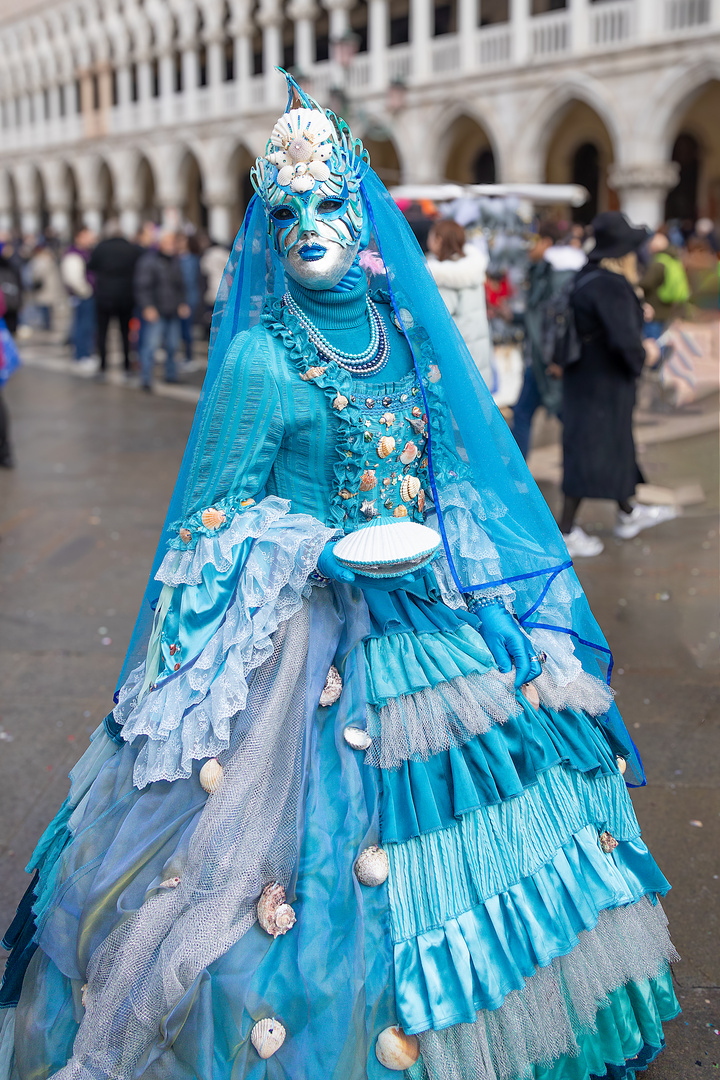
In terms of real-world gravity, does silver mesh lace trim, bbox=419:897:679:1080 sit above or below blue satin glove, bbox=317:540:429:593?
below

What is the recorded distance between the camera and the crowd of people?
445 inches

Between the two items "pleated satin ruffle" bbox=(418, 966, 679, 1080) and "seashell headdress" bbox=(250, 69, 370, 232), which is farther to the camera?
"seashell headdress" bbox=(250, 69, 370, 232)

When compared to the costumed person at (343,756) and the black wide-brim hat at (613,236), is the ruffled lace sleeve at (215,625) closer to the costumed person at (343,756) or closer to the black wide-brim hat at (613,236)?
the costumed person at (343,756)

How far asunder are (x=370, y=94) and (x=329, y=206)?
1021 inches

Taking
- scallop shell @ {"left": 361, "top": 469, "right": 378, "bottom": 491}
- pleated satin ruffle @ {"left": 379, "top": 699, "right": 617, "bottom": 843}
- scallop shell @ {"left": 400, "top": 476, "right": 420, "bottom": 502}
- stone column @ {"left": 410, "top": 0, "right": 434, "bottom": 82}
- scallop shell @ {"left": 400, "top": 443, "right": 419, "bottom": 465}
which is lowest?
pleated satin ruffle @ {"left": 379, "top": 699, "right": 617, "bottom": 843}

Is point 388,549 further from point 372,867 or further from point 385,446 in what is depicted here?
point 372,867

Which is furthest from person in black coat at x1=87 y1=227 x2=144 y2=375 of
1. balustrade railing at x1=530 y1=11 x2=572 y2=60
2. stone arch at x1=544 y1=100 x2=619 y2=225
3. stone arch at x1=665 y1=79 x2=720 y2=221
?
stone arch at x1=544 y1=100 x2=619 y2=225

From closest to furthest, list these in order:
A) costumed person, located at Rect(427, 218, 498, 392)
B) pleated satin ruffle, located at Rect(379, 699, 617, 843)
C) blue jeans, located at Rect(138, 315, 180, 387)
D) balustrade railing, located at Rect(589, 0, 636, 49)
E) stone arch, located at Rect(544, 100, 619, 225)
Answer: pleated satin ruffle, located at Rect(379, 699, 617, 843) → costumed person, located at Rect(427, 218, 498, 392) → blue jeans, located at Rect(138, 315, 180, 387) → balustrade railing, located at Rect(589, 0, 636, 49) → stone arch, located at Rect(544, 100, 619, 225)

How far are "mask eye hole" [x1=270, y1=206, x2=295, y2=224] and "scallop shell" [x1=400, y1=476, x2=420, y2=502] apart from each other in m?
0.60

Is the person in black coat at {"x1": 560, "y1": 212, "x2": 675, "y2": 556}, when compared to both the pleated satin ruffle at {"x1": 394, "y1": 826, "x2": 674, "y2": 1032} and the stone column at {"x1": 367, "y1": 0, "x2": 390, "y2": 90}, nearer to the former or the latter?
the pleated satin ruffle at {"x1": 394, "y1": 826, "x2": 674, "y2": 1032}

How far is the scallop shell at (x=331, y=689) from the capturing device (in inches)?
79.5

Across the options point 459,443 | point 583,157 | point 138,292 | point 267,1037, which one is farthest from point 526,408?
point 583,157

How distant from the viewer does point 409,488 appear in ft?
7.45

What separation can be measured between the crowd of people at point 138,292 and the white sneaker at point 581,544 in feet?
20.8
